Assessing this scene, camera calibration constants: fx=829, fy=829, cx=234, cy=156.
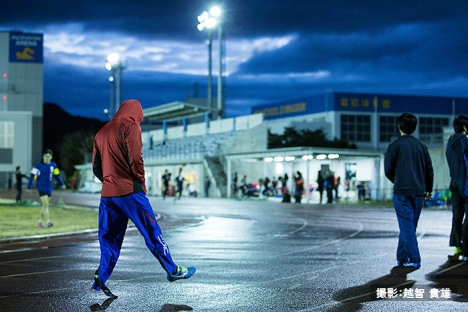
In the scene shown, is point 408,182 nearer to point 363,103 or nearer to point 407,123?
point 407,123

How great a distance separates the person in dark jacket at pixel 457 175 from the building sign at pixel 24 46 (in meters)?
95.5

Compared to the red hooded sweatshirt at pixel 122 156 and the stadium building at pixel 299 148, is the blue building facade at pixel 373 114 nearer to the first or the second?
the stadium building at pixel 299 148

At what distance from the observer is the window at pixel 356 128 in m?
83.7

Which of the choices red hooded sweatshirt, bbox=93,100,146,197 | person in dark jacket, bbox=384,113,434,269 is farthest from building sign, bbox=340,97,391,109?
red hooded sweatshirt, bbox=93,100,146,197

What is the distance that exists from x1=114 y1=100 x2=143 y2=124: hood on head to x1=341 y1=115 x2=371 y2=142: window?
248 feet

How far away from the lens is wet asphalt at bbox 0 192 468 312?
7.80 m

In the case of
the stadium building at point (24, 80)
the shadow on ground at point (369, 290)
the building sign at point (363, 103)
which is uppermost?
the stadium building at point (24, 80)

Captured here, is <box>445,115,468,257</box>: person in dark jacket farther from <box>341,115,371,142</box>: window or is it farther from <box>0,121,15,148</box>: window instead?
<box>0,121,15,148</box>: window

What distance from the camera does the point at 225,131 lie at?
2475 inches

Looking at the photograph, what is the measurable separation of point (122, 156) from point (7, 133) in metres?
93.1

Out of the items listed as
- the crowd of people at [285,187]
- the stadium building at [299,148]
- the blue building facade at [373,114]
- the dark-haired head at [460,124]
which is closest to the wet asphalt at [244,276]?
the dark-haired head at [460,124]

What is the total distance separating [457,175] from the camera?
39.4 ft

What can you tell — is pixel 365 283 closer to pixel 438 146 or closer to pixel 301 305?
pixel 301 305

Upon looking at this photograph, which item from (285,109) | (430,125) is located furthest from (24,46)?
(430,125)
